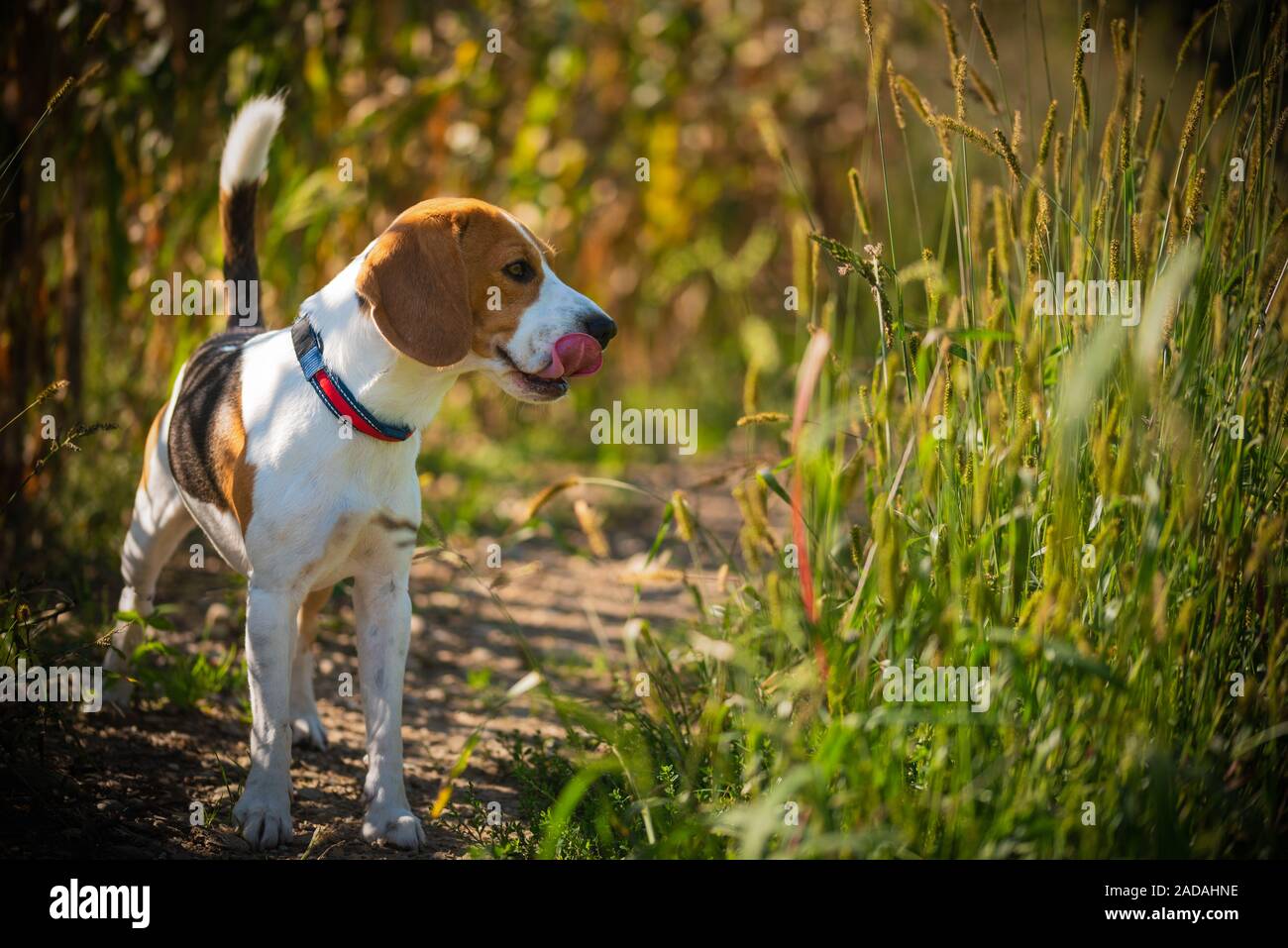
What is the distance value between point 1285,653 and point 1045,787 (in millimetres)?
648

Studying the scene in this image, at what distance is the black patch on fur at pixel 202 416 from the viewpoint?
3.14 meters

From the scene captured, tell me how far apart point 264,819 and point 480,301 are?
1345 millimetres

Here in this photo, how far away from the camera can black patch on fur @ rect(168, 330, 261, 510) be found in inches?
124

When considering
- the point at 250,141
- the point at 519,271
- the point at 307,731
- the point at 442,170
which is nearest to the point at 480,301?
the point at 519,271

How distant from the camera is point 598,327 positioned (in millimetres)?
2959

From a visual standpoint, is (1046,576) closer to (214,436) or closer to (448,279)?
(448,279)

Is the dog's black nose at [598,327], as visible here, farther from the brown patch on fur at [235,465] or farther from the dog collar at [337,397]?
the brown patch on fur at [235,465]

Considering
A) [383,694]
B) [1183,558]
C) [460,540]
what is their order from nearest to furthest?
1. [1183,558]
2. [383,694]
3. [460,540]

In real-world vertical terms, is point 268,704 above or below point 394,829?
above

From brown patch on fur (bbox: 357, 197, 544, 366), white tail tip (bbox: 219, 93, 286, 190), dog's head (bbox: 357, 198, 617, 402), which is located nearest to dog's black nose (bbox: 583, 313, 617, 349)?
dog's head (bbox: 357, 198, 617, 402)
